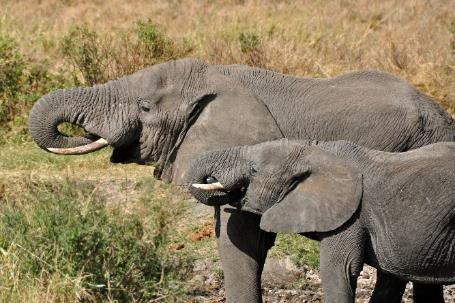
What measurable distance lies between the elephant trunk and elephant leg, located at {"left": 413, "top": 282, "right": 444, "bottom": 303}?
1.99m

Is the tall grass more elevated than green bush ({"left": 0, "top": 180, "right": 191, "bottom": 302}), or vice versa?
green bush ({"left": 0, "top": 180, "right": 191, "bottom": 302})

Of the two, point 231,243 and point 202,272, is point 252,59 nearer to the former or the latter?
point 202,272

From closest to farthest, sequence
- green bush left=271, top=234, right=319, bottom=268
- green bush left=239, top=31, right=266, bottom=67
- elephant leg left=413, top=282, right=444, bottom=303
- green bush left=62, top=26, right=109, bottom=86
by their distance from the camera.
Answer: elephant leg left=413, top=282, right=444, bottom=303 → green bush left=271, top=234, right=319, bottom=268 → green bush left=62, top=26, right=109, bottom=86 → green bush left=239, top=31, right=266, bottom=67

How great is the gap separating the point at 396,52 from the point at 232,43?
1882 millimetres

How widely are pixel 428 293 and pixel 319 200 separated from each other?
1388mm

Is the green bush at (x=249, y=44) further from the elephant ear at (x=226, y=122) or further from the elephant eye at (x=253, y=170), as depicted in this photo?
the elephant eye at (x=253, y=170)

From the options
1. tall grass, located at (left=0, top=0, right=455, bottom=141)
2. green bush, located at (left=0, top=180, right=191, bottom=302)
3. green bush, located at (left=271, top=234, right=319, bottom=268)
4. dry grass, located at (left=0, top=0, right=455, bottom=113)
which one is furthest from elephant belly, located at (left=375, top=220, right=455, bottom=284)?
dry grass, located at (left=0, top=0, right=455, bottom=113)

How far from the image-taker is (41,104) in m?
7.38

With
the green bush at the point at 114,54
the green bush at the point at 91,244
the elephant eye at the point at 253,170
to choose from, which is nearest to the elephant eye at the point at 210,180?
the elephant eye at the point at 253,170

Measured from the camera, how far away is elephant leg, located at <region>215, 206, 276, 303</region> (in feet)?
24.0

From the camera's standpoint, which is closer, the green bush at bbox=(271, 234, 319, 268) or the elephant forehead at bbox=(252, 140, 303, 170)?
the elephant forehead at bbox=(252, 140, 303, 170)

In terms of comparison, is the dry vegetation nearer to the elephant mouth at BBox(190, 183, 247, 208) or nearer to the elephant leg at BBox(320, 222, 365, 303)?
the elephant mouth at BBox(190, 183, 247, 208)

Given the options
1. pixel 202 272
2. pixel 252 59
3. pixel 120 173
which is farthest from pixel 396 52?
pixel 202 272

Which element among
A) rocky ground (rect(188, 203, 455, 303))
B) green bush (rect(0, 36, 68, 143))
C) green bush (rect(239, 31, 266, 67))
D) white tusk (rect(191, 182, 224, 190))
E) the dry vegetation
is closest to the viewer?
white tusk (rect(191, 182, 224, 190))
